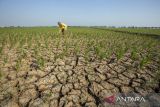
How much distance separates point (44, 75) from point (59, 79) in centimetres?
49

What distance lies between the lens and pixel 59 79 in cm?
379

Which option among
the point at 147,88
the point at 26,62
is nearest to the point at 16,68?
the point at 26,62

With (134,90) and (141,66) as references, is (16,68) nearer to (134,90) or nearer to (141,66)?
(134,90)

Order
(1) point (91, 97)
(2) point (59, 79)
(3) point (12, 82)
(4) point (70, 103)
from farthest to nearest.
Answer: (2) point (59, 79)
(3) point (12, 82)
(1) point (91, 97)
(4) point (70, 103)

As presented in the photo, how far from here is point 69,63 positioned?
5.09 metres

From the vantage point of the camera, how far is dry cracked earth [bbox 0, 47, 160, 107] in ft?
9.43

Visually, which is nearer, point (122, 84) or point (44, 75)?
point (122, 84)

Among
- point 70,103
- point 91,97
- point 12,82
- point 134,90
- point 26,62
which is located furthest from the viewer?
point 26,62

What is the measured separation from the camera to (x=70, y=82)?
3.62 m

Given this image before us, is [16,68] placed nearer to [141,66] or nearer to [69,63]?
[69,63]

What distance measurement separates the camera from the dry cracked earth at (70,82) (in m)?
2.87

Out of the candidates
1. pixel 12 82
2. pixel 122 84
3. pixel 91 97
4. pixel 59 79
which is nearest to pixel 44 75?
pixel 59 79

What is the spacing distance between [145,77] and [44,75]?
2.66m

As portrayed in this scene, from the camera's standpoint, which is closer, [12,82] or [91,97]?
[91,97]
